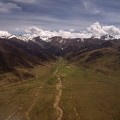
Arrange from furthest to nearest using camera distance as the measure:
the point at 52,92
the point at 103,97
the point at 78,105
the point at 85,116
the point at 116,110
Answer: the point at 52,92
the point at 103,97
the point at 78,105
the point at 116,110
the point at 85,116

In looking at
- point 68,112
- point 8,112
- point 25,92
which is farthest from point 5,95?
point 68,112

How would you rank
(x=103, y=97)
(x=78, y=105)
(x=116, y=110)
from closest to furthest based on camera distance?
(x=116, y=110) → (x=78, y=105) → (x=103, y=97)

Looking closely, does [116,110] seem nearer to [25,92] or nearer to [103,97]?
[103,97]

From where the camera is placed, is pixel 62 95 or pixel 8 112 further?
pixel 62 95

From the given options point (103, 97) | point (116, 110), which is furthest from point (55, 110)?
point (103, 97)

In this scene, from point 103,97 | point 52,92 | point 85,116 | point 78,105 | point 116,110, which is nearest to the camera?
point 85,116

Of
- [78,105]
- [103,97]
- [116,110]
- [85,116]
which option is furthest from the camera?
[103,97]

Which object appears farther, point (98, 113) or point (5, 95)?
point (5, 95)

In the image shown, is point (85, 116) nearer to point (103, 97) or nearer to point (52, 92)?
point (103, 97)
